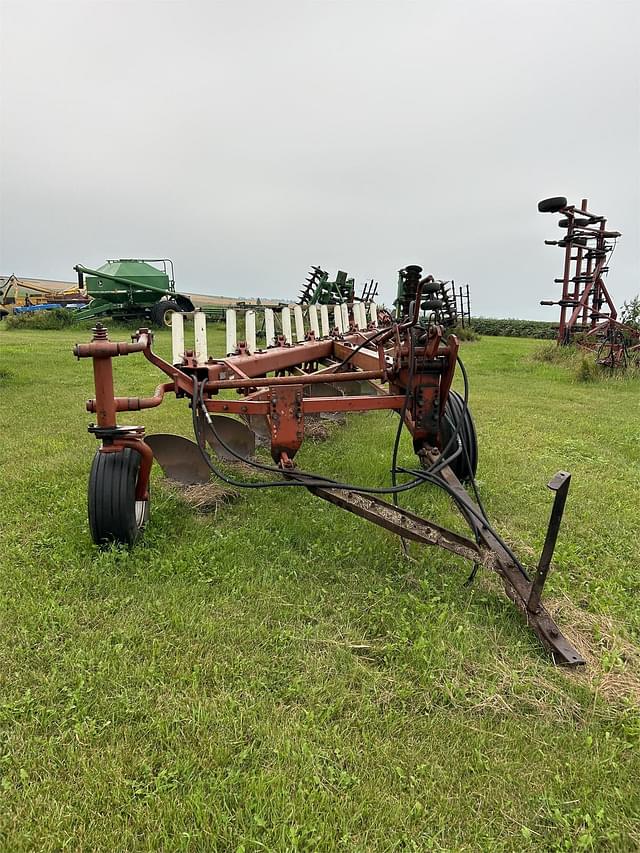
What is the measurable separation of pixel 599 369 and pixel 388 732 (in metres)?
10.6

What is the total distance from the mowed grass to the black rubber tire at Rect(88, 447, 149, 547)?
117 millimetres

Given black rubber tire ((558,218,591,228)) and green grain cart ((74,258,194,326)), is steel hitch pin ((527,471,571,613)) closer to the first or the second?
black rubber tire ((558,218,591,228))

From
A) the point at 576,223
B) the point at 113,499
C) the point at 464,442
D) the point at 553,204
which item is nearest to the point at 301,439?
the point at 113,499

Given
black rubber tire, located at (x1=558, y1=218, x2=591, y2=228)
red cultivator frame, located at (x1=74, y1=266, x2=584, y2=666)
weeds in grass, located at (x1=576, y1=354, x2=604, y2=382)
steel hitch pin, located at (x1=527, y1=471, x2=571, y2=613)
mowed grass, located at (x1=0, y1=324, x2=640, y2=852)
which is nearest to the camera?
mowed grass, located at (x1=0, y1=324, x2=640, y2=852)

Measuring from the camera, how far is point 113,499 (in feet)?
9.53

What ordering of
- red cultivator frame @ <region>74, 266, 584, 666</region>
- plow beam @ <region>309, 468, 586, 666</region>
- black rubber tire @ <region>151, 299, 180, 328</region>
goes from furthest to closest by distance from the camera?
black rubber tire @ <region>151, 299, 180, 328</region> < red cultivator frame @ <region>74, 266, 584, 666</region> < plow beam @ <region>309, 468, 586, 666</region>

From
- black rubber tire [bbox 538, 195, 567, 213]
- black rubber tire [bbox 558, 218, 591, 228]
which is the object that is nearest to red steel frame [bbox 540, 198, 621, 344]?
black rubber tire [bbox 558, 218, 591, 228]

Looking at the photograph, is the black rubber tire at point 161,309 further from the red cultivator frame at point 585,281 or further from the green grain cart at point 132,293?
the red cultivator frame at point 585,281

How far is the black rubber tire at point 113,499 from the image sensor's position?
2908 mm

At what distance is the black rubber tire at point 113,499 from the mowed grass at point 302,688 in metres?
0.12

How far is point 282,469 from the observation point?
9.77 ft

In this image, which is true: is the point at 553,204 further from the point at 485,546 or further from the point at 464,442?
the point at 485,546

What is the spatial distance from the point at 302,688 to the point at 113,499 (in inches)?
57.0

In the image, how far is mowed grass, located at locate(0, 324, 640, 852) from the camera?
62.2 inches
